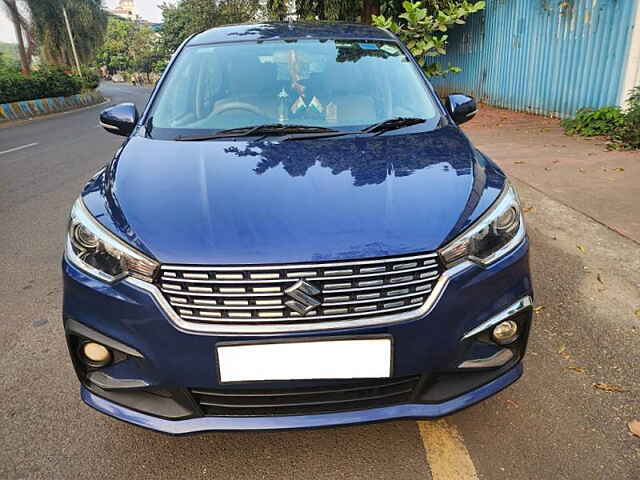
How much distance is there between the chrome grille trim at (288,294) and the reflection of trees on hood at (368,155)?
1.49 feet

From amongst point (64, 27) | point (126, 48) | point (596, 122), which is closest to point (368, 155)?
point (596, 122)

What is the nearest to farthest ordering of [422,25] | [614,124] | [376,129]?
1. [376,129]
2. [614,124]
3. [422,25]

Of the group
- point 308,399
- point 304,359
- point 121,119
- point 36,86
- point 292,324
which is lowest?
point 36,86

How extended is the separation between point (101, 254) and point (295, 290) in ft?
2.28

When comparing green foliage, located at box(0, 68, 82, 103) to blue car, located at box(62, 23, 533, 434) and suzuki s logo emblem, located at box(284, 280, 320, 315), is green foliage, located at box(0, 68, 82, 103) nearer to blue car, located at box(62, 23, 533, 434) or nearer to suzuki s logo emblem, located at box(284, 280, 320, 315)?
blue car, located at box(62, 23, 533, 434)

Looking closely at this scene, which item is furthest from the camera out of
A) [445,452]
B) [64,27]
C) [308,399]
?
[64,27]

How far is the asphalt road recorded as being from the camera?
1890 mm

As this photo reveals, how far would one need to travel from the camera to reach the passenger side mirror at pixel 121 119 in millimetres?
2830

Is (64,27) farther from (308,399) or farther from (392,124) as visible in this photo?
(308,399)

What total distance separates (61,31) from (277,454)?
44.4 meters

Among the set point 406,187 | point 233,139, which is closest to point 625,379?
point 406,187

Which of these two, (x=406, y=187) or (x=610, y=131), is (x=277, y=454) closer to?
(x=406, y=187)

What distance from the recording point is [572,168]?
6125 millimetres

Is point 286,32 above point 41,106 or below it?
above
